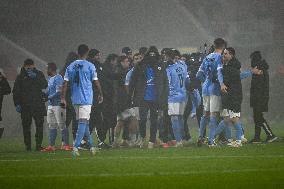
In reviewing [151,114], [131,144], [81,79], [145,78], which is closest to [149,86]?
[145,78]

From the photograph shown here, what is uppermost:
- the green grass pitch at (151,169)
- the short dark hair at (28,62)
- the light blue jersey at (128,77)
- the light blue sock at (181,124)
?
the short dark hair at (28,62)

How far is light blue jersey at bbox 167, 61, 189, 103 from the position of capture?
2014cm

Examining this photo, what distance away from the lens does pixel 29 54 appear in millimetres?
35625

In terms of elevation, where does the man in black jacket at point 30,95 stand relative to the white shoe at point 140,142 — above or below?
above

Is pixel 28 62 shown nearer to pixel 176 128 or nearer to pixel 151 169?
pixel 176 128

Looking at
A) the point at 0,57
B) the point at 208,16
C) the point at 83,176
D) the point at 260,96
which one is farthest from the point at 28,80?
the point at 208,16

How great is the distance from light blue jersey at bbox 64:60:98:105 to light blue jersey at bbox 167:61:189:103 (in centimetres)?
332

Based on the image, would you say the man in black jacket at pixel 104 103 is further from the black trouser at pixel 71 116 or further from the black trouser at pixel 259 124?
the black trouser at pixel 259 124

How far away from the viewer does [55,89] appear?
20078 mm

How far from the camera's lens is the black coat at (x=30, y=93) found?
19875 mm

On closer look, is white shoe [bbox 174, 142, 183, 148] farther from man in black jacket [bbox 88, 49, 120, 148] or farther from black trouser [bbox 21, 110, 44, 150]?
black trouser [bbox 21, 110, 44, 150]

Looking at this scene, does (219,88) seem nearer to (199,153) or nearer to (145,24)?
(199,153)

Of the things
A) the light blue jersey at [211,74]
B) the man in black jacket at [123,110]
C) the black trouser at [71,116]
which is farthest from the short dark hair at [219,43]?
the black trouser at [71,116]

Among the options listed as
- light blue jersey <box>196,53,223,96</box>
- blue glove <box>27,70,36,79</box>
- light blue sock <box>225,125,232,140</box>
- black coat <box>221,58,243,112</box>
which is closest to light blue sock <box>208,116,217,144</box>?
black coat <box>221,58,243,112</box>
